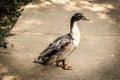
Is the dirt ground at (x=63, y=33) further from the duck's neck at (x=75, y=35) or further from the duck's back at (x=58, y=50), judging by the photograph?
the duck's neck at (x=75, y=35)

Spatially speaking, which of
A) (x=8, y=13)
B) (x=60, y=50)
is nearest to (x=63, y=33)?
(x=60, y=50)

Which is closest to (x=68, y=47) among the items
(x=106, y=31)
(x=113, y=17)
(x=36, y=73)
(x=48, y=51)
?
(x=48, y=51)

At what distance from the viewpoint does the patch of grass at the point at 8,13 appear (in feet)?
22.7

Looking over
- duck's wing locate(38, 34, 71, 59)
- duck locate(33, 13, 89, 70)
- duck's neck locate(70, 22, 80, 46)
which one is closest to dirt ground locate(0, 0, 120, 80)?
duck locate(33, 13, 89, 70)

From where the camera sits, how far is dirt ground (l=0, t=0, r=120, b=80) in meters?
5.14

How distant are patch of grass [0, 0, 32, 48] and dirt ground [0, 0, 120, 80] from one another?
25cm

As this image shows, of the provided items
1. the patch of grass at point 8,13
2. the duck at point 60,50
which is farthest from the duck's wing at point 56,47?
the patch of grass at point 8,13

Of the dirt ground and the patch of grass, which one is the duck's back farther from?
the patch of grass

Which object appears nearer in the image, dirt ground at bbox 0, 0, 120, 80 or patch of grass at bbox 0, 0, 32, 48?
dirt ground at bbox 0, 0, 120, 80

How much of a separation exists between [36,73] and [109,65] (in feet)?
4.47

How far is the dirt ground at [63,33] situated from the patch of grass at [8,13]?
0.25 metres

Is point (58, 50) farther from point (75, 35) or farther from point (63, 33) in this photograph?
point (63, 33)

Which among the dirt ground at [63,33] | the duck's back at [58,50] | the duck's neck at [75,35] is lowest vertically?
the dirt ground at [63,33]

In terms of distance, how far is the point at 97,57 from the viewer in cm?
557
